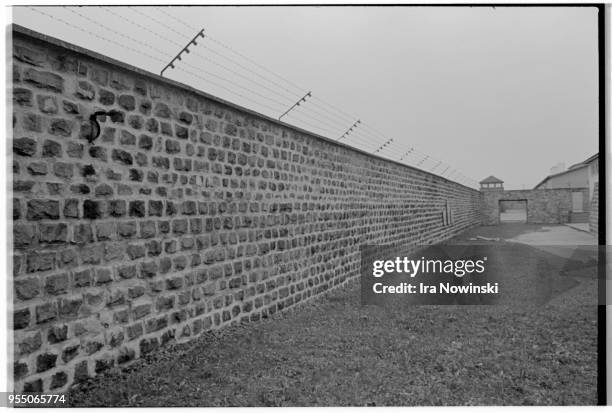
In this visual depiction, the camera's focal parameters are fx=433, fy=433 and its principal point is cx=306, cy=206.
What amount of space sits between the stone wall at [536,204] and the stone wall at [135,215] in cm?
2260

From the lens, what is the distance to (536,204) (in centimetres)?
2694

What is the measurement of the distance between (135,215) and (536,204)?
28.2m

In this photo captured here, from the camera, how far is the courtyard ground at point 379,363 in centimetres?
324


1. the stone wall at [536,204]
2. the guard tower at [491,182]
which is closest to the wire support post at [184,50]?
the guard tower at [491,182]

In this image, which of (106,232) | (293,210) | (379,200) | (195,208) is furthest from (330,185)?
(106,232)

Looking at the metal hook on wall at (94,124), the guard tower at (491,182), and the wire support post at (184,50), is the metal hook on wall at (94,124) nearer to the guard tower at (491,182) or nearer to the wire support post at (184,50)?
the wire support post at (184,50)

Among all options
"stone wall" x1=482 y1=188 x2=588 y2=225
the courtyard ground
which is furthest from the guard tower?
the courtyard ground

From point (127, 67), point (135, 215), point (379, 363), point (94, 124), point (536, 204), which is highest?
point (127, 67)

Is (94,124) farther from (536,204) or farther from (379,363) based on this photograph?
(536,204)

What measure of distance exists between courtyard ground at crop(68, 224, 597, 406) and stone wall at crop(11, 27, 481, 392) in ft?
0.91

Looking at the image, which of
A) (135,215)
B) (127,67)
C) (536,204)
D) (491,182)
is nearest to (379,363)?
(135,215)

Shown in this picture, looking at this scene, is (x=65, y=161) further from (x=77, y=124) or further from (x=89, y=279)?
(x=89, y=279)

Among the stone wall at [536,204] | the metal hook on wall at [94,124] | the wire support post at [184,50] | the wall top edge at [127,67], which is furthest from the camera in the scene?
the stone wall at [536,204]

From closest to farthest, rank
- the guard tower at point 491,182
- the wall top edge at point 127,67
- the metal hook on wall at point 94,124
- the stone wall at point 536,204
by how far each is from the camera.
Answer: the wall top edge at point 127,67
the metal hook on wall at point 94,124
the guard tower at point 491,182
the stone wall at point 536,204
